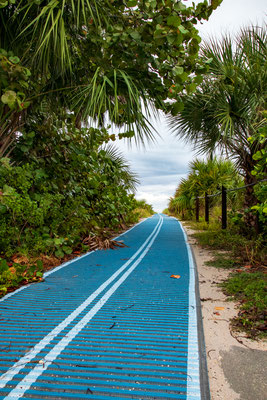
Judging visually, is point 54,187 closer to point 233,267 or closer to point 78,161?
point 78,161

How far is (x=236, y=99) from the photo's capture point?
19.4 feet

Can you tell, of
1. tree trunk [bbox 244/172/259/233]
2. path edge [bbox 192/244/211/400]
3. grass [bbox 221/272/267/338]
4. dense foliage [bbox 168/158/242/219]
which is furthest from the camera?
dense foliage [bbox 168/158/242/219]

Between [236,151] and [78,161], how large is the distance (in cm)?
386

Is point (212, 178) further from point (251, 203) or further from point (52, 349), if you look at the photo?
point (52, 349)

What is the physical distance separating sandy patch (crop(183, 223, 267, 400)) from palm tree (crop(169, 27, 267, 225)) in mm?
3481

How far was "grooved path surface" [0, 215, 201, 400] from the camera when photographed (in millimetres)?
1657

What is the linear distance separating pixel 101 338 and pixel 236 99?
562cm

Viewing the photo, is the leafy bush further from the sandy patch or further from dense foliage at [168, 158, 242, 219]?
dense foliage at [168, 158, 242, 219]

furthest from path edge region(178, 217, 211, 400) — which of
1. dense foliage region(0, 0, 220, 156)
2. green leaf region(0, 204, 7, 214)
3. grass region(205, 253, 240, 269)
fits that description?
green leaf region(0, 204, 7, 214)

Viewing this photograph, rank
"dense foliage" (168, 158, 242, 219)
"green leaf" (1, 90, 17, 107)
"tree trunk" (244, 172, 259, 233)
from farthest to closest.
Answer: "dense foliage" (168, 158, 242, 219) → "tree trunk" (244, 172, 259, 233) → "green leaf" (1, 90, 17, 107)

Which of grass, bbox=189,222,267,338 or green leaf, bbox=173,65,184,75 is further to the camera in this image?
green leaf, bbox=173,65,184,75

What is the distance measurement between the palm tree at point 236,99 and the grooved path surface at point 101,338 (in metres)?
3.61

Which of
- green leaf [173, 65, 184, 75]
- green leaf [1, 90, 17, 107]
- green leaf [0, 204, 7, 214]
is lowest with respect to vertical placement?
green leaf [0, 204, 7, 214]

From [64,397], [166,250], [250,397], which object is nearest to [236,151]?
[166,250]
